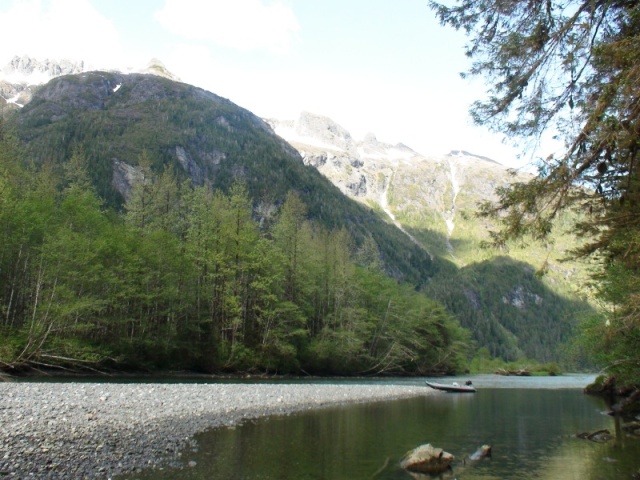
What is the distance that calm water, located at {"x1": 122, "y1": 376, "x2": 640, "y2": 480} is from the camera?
1499cm

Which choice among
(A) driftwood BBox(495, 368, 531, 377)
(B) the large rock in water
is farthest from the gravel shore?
(A) driftwood BBox(495, 368, 531, 377)

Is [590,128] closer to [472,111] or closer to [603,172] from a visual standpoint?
[603,172]

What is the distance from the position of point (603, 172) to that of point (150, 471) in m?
13.6

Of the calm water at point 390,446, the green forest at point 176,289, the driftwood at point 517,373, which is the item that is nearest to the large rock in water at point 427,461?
the calm water at point 390,446

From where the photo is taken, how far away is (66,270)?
3953 centimetres

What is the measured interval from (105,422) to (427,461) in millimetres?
11627

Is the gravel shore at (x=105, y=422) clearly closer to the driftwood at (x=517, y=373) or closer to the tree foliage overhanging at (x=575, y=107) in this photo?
the tree foliage overhanging at (x=575, y=107)

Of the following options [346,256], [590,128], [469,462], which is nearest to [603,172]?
[590,128]

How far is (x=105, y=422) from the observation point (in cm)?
1755

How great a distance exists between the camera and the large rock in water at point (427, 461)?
51.1ft

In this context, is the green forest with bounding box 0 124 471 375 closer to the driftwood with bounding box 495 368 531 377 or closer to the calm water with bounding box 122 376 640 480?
the calm water with bounding box 122 376 640 480

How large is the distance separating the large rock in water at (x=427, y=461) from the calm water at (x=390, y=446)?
0.42m

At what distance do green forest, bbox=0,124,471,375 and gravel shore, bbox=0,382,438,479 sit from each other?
15.8 metres

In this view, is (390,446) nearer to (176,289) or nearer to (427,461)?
(427,461)
